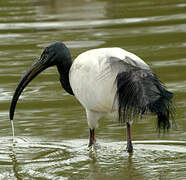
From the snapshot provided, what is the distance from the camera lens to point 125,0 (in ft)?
67.5

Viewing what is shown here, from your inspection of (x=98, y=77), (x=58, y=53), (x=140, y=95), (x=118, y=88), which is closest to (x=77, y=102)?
(x=58, y=53)

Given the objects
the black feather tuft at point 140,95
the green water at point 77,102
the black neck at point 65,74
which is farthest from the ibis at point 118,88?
the green water at point 77,102

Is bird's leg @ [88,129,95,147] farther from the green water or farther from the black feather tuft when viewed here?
the black feather tuft

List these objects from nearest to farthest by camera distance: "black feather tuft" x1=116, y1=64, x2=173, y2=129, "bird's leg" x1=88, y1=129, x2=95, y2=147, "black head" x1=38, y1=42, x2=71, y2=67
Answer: "black feather tuft" x1=116, y1=64, x2=173, y2=129 → "bird's leg" x1=88, y1=129, x2=95, y2=147 → "black head" x1=38, y1=42, x2=71, y2=67

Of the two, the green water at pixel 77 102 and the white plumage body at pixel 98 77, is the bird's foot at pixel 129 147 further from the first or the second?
the white plumage body at pixel 98 77

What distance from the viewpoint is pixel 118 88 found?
704cm

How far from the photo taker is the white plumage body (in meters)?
7.20

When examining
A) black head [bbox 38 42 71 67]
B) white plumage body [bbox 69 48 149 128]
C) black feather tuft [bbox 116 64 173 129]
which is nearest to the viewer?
black feather tuft [bbox 116 64 173 129]

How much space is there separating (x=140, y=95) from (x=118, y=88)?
26 centimetres

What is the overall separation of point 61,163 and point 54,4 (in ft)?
42.8

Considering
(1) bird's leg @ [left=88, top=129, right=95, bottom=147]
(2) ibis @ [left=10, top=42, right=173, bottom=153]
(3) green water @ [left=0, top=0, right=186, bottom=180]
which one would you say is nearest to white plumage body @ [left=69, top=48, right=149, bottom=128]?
(2) ibis @ [left=10, top=42, right=173, bottom=153]

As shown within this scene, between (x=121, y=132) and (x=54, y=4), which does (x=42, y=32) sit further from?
(x=121, y=132)

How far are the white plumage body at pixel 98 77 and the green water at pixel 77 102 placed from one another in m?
0.58

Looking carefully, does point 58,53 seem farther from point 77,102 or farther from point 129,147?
point 77,102
